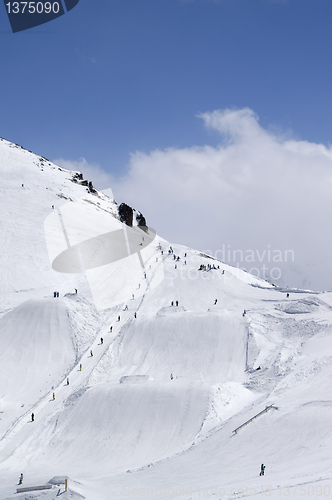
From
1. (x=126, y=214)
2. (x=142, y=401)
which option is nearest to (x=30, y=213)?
(x=126, y=214)

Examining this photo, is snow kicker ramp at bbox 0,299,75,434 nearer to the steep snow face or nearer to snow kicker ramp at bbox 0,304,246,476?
snow kicker ramp at bbox 0,304,246,476

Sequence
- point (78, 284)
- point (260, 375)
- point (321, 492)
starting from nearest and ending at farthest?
point (321, 492) < point (260, 375) < point (78, 284)

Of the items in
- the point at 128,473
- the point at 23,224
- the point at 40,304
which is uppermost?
the point at 23,224

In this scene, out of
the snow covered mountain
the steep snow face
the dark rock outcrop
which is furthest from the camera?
the dark rock outcrop

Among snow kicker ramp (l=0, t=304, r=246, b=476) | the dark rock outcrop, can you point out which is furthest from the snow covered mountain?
the dark rock outcrop

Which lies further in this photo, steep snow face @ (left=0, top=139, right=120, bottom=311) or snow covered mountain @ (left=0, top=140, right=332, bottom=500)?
steep snow face @ (left=0, top=139, right=120, bottom=311)

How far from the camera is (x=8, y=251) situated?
48.5m

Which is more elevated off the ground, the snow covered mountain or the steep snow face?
the steep snow face

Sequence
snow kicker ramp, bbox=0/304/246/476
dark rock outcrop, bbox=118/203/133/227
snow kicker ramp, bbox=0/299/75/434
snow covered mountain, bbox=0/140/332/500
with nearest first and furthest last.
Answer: snow covered mountain, bbox=0/140/332/500
snow kicker ramp, bbox=0/304/246/476
snow kicker ramp, bbox=0/299/75/434
dark rock outcrop, bbox=118/203/133/227

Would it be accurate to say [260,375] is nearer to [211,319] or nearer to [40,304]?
[211,319]

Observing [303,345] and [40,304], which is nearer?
[303,345]

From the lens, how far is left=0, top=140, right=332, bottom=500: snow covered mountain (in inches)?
698

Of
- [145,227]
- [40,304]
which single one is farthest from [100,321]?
[145,227]

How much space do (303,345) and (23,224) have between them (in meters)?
41.6
